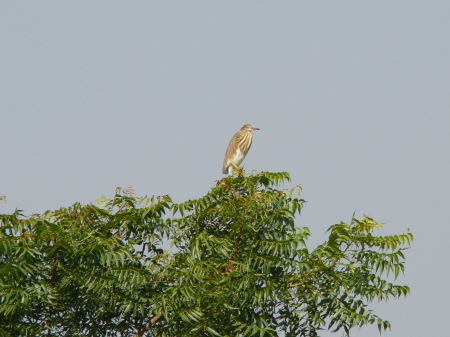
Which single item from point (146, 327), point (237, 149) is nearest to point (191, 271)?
point (146, 327)

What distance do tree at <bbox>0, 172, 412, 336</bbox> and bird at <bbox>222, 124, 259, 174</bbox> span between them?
6.85 metres

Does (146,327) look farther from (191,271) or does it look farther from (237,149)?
(237,149)

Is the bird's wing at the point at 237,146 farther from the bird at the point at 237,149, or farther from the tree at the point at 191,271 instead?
the tree at the point at 191,271

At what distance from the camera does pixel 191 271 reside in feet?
25.5

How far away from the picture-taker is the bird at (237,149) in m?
15.6

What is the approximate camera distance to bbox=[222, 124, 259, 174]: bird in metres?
15.6

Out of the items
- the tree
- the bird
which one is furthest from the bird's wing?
the tree

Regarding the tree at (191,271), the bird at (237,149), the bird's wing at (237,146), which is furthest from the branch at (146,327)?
the bird's wing at (237,146)

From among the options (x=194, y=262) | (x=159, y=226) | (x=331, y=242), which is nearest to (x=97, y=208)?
(x=159, y=226)

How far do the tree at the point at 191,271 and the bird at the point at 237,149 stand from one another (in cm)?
685

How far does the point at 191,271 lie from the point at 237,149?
8142mm

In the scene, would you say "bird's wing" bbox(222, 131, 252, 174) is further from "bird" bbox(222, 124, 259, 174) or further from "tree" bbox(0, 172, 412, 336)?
"tree" bbox(0, 172, 412, 336)

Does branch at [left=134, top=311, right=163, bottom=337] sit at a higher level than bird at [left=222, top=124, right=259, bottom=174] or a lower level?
lower

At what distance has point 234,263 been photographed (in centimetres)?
793
